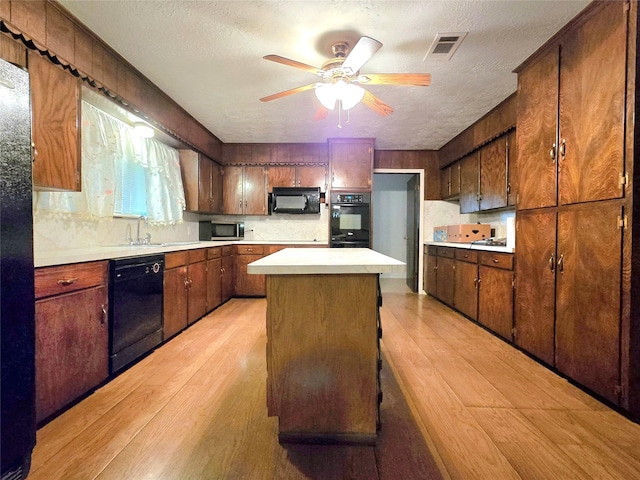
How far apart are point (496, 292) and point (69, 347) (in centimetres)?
340

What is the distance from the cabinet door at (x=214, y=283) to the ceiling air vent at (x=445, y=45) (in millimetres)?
3102

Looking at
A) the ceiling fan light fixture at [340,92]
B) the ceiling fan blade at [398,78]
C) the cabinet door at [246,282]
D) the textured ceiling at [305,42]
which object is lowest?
the cabinet door at [246,282]

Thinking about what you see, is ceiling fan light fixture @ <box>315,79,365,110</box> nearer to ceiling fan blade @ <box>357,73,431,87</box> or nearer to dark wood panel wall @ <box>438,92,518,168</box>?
ceiling fan blade @ <box>357,73,431,87</box>

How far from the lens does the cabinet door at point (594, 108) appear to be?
1.62m

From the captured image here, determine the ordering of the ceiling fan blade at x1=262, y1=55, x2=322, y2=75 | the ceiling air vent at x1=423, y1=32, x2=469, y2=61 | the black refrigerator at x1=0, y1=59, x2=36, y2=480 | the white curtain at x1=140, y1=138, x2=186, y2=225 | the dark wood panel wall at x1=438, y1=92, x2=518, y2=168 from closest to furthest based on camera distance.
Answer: the black refrigerator at x1=0, y1=59, x2=36, y2=480, the ceiling fan blade at x1=262, y1=55, x2=322, y2=75, the ceiling air vent at x1=423, y1=32, x2=469, y2=61, the dark wood panel wall at x1=438, y1=92, x2=518, y2=168, the white curtain at x1=140, y1=138, x2=186, y2=225

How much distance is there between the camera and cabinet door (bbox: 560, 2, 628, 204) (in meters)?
1.62

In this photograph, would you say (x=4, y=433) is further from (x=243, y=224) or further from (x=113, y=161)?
(x=243, y=224)

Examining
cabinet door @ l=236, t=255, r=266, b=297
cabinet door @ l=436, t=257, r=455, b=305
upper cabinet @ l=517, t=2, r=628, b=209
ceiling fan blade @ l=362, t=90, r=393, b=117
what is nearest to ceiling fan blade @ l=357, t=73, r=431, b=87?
ceiling fan blade @ l=362, t=90, r=393, b=117

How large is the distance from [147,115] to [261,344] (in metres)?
2.36

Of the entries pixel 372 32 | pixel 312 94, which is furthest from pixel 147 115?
pixel 372 32

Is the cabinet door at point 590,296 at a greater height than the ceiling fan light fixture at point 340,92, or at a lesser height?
lesser

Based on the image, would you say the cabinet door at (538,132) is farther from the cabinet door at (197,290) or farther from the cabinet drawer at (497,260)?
the cabinet door at (197,290)

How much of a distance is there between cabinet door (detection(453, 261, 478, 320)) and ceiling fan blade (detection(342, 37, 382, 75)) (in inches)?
99.0

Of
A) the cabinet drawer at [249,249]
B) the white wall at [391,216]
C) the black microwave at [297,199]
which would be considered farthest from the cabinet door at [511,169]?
the cabinet drawer at [249,249]
